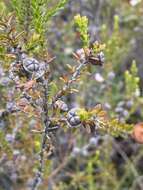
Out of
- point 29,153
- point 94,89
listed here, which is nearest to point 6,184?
point 29,153

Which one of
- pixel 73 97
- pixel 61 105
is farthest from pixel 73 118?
pixel 73 97

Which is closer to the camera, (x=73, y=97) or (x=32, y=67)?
(x=32, y=67)

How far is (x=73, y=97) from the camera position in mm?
2889

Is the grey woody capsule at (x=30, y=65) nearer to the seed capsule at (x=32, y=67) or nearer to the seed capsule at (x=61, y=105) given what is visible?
the seed capsule at (x=32, y=67)

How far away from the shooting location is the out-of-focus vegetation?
1.02m

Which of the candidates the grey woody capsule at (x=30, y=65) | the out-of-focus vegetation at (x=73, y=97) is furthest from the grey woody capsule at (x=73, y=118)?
the grey woody capsule at (x=30, y=65)

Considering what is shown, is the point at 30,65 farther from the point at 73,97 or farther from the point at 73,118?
the point at 73,97

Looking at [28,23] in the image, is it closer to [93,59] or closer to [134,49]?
[93,59]

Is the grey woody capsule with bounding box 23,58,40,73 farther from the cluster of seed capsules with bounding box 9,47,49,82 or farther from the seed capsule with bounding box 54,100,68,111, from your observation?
the seed capsule with bounding box 54,100,68,111

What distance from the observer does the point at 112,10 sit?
11.0ft

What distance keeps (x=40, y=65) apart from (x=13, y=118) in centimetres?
74

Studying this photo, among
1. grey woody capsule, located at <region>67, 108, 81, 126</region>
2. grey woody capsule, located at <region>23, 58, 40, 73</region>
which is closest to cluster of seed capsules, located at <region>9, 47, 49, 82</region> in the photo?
grey woody capsule, located at <region>23, 58, 40, 73</region>

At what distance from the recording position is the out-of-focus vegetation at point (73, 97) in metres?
1.02

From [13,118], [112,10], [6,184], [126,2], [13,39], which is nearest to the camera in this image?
[13,39]
